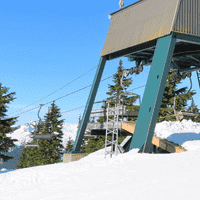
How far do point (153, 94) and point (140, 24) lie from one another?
4.65 metres

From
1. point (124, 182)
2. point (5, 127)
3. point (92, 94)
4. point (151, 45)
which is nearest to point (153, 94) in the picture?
point (151, 45)

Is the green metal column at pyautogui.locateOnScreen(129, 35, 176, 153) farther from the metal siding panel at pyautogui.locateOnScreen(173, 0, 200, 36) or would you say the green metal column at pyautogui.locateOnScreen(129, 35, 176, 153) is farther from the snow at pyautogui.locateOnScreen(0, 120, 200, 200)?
the snow at pyautogui.locateOnScreen(0, 120, 200, 200)

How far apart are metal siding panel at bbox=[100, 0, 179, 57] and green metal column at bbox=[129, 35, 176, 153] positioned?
0.82 m

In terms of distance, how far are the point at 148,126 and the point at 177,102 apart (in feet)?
66.9

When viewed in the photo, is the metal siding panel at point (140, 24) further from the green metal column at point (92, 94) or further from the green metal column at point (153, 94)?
the green metal column at point (153, 94)

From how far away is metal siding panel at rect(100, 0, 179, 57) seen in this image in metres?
13.4

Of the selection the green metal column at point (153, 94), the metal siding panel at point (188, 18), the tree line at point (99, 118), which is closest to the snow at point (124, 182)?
the green metal column at point (153, 94)

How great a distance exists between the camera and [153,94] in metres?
12.7

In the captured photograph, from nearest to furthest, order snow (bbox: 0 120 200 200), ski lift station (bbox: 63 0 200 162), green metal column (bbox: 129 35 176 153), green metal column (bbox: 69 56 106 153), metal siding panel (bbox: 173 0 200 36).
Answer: snow (bbox: 0 120 200 200), green metal column (bbox: 129 35 176 153), ski lift station (bbox: 63 0 200 162), metal siding panel (bbox: 173 0 200 36), green metal column (bbox: 69 56 106 153)

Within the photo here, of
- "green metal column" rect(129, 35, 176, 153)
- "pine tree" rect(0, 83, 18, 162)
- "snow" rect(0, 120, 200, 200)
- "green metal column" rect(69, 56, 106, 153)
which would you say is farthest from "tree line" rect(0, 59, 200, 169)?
"snow" rect(0, 120, 200, 200)

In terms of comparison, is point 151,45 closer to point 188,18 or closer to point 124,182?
point 188,18

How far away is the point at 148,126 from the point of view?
12.4 metres

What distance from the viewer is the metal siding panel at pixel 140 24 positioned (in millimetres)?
13367

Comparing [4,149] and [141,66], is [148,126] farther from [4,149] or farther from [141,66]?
[4,149]
